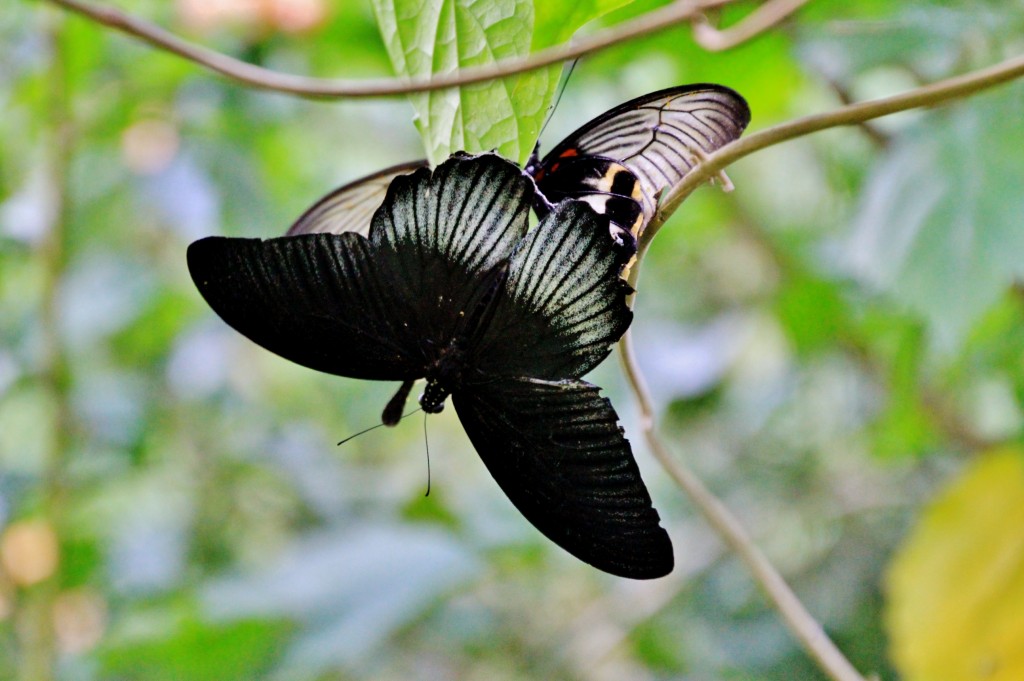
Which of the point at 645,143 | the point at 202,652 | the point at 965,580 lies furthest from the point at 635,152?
the point at 202,652

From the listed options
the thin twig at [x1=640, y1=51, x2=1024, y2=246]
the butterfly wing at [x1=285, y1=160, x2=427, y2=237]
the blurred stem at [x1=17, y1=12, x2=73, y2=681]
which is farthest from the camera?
the blurred stem at [x1=17, y1=12, x2=73, y2=681]

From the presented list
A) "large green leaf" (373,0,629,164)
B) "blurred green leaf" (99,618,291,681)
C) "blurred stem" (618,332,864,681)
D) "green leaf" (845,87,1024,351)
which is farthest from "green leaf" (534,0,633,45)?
"blurred green leaf" (99,618,291,681)

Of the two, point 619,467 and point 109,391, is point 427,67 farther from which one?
point 109,391

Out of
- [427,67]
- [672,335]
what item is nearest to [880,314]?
[672,335]

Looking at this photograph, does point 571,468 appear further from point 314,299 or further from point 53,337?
point 53,337

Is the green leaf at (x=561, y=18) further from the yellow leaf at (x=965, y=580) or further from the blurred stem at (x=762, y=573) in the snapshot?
the yellow leaf at (x=965, y=580)

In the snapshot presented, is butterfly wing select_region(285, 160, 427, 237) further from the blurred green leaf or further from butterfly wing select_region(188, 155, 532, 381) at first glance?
the blurred green leaf

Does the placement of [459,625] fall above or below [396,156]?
below
